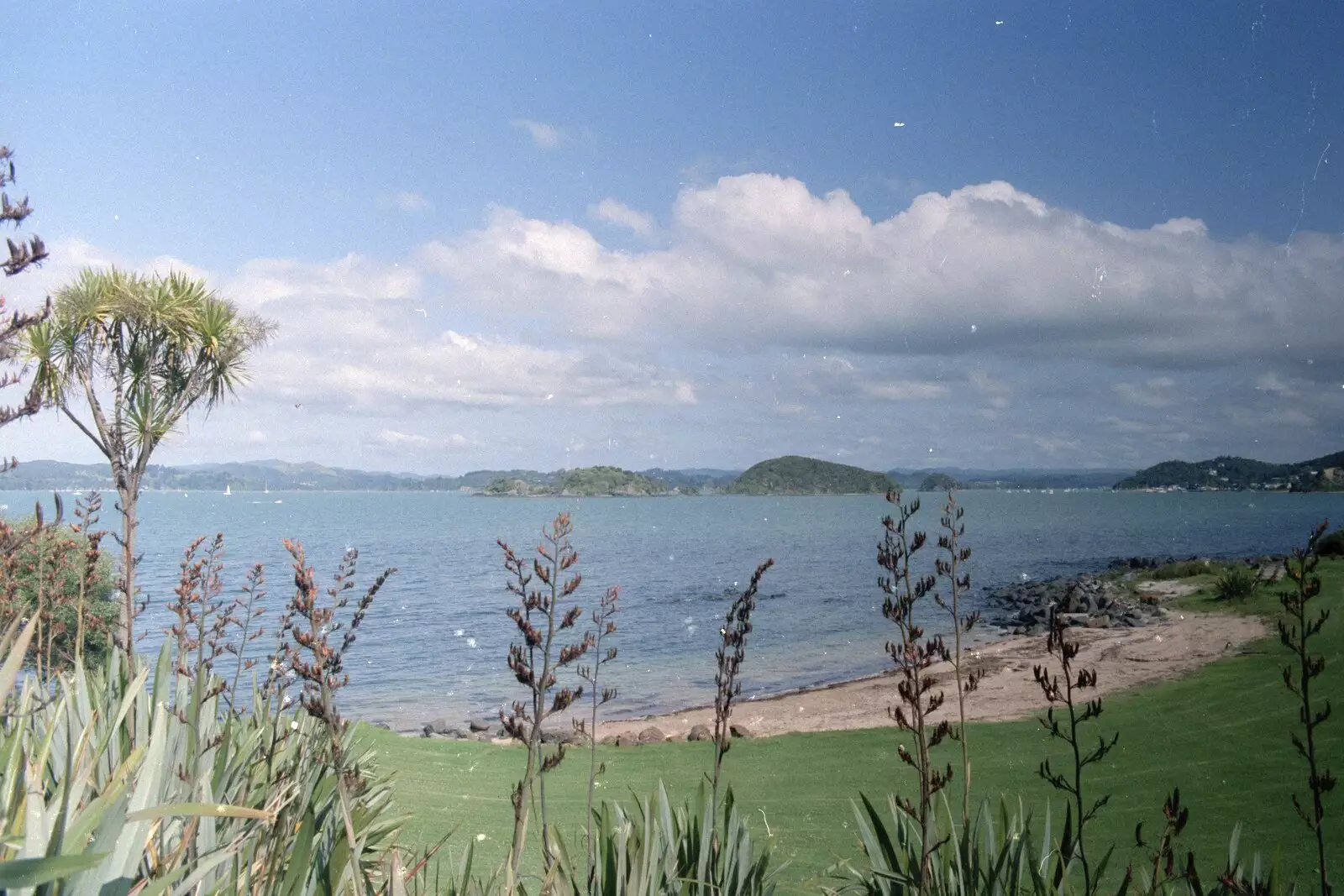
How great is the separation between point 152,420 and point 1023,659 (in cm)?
1785

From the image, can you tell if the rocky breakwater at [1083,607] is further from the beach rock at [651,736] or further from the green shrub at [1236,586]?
the beach rock at [651,736]

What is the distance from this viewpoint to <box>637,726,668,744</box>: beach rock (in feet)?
41.7

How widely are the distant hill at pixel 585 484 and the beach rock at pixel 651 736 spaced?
62500 millimetres

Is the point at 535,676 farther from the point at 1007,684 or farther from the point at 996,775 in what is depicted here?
the point at 1007,684

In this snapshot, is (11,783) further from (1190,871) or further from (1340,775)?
(1340,775)

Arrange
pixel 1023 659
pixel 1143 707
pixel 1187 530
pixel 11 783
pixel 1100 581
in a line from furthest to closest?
pixel 1187 530
pixel 1100 581
pixel 1023 659
pixel 1143 707
pixel 11 783

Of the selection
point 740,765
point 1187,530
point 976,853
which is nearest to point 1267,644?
point 740,765

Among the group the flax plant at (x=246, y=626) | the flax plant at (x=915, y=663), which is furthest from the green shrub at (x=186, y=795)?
the flax plant at (x=915, y=663)

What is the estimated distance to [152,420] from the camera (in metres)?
8.71

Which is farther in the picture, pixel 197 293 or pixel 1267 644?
pixel 1267 644

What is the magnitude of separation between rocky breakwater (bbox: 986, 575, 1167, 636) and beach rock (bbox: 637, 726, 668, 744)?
30.0ft

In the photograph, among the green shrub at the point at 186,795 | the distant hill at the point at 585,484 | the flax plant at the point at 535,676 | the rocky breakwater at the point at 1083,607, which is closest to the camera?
the green shrub at the point at 186,795

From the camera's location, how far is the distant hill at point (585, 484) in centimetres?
10412

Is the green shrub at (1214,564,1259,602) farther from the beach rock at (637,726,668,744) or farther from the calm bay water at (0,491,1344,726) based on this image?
the beach rock at (637,726,668,744)
